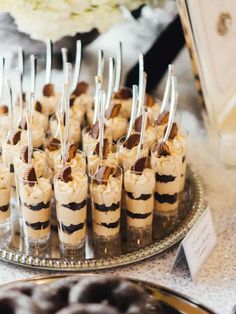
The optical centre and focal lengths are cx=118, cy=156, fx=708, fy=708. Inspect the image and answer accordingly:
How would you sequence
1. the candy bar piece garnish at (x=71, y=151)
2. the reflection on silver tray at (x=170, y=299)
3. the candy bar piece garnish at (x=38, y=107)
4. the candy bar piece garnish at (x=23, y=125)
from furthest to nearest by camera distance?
1. the candy bar piece garnish at (x=38, y=107)
2. the candy bar piece garnish at (x=23, y=125)
3. the candy bar piece garnish at (x=71, y=151)
4. the reflection on silver tray at (x=170, y=299)

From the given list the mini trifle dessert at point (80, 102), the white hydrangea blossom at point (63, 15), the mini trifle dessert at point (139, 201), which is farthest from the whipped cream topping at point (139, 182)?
the white hydrangea blossom at point (63, 15)

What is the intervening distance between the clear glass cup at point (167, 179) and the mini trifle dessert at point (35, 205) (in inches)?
9.3

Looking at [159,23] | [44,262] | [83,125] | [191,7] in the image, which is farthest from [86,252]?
[159,23]

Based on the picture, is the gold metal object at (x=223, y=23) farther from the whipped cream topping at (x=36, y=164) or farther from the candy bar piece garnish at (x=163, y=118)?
the whipped cream topping at (x=36, y=164)

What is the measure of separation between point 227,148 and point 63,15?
1.85 feet

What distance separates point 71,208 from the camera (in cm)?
143

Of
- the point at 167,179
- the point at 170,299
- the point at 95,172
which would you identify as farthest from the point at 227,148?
the point at 170,299

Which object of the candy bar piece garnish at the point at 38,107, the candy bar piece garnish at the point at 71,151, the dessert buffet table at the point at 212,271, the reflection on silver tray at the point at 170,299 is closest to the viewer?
the reflection on silver tray at the point at 170,299

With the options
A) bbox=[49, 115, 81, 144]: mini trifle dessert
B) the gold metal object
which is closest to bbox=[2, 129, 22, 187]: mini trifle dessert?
bbox=[49, 115, 81, 144]: mini trifle dessert

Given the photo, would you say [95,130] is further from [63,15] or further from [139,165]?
[63,15]

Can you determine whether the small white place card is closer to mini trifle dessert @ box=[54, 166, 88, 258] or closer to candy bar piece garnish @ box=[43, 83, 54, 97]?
mini trifle dessert @ box=[54, 166, 88, 258]

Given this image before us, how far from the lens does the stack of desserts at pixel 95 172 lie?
143 cm

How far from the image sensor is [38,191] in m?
1.42

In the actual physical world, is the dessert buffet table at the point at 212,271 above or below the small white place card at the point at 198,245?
below
